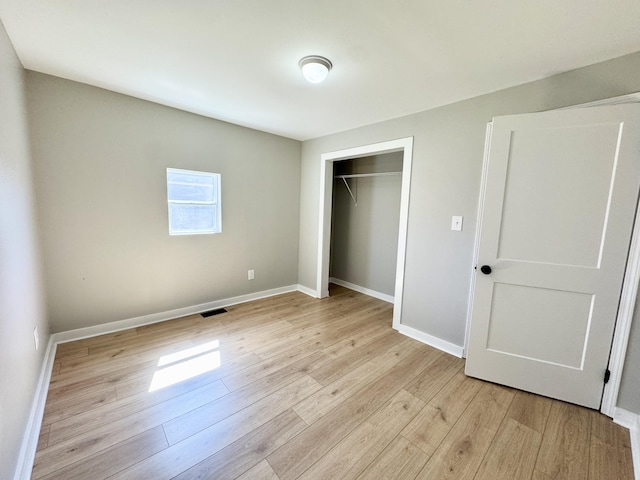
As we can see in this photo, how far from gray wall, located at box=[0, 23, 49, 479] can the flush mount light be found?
1.70 metres

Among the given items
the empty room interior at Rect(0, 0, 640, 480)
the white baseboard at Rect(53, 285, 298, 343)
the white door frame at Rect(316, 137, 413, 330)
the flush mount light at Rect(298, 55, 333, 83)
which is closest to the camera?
the empty room interior at Rect(0, 0, 640, 480)

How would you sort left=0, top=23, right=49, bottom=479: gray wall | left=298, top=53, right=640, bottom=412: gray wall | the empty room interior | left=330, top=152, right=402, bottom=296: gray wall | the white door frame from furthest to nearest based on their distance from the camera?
left=330, top=152, right=402, bottom=296: gray wall → the white door frame → left=298, top=53, right=640, bottom=412: gray wall → the empty room interior → left=0, top=23, right=49, bottom=479: gray wall

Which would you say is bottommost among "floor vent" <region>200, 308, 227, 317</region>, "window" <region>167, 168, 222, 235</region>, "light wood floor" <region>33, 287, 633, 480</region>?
"light wood floor" <region>33, 287, 633, 480</region>

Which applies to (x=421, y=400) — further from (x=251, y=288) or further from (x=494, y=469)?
(x=251, y=288)

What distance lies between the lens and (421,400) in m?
1.86

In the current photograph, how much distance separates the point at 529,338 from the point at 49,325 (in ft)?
13.3

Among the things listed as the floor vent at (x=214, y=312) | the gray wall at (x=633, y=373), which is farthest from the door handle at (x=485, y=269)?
the floor vent at (x=214, y=312)

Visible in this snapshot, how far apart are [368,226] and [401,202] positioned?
135 cm

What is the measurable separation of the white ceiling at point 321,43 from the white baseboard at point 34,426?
227cm

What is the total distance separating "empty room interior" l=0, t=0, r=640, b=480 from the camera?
138 centimetres

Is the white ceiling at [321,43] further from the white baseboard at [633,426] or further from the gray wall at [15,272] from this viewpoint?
the white baseboard at [633,426]

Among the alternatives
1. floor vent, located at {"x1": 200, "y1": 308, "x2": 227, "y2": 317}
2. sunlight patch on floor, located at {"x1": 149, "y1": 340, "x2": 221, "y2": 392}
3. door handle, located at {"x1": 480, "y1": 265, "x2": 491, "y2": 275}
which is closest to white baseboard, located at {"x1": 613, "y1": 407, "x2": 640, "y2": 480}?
door handle, located at {"x1": 480, "y1": 265, "x2": 491, "y2": 275}

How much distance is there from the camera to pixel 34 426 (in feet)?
4.80

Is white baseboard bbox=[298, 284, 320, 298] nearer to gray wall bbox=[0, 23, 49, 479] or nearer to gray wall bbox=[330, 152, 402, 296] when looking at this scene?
gray wall bbox=[330, 152, 402, 296]
